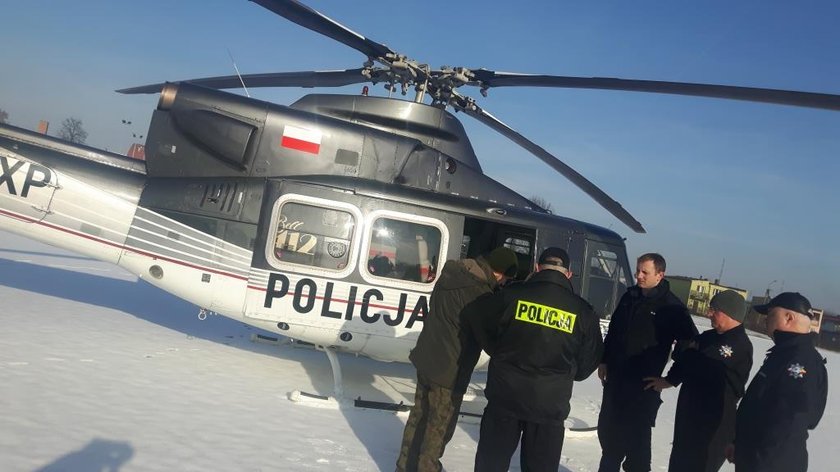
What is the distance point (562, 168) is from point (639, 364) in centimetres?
372

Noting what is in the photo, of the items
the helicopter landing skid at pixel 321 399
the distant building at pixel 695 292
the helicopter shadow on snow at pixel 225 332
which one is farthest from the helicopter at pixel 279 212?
the distant building at pixel 695 292

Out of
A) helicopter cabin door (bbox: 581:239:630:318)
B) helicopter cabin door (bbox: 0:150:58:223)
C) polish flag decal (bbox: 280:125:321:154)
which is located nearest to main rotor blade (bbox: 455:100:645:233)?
helicopter cabin door (bbox: 581:239:630:318)

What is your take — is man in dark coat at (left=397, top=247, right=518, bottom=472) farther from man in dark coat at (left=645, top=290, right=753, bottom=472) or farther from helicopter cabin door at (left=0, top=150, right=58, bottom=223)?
helicopter cabin door at (left=0, top=150, right=58, bottom=223)

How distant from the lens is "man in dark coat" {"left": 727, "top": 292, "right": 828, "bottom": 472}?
9.46 feet

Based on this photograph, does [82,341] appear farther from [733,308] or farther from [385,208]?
[733,308]

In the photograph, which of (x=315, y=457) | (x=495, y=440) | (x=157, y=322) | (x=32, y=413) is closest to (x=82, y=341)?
(x=157, y=322)

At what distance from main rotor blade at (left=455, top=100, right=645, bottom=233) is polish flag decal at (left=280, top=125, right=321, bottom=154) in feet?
6.55

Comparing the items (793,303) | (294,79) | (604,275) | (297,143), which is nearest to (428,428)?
(793,303)

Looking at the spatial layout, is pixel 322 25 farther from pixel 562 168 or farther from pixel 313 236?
pixel 562 168

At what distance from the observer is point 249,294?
5.74 m

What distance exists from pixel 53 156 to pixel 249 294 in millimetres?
2837

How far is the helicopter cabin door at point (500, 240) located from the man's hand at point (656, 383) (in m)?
2.65

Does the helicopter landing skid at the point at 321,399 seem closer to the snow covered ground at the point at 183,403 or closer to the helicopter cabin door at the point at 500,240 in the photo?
the snow covered ground at the point at 183,403

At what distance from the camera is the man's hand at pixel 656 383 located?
366cm
